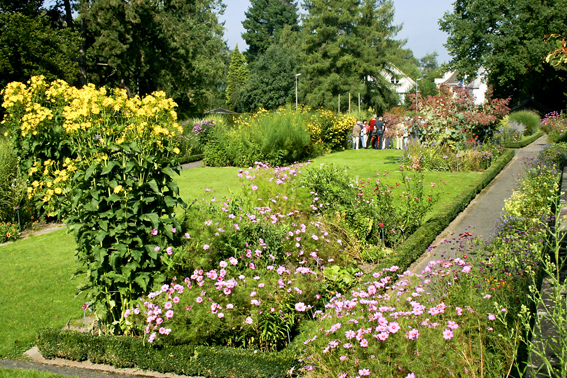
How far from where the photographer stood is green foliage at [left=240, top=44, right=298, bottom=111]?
191ft

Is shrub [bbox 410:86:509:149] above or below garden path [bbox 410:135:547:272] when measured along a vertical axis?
above

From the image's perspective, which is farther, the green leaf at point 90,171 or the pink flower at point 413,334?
the green leaf at point 90,171

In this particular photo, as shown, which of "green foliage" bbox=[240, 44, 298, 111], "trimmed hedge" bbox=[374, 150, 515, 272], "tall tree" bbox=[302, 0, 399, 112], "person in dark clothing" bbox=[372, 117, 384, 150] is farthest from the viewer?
"green foliage" bbox=[240, 44, 298, 111]

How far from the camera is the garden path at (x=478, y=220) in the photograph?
6.27m

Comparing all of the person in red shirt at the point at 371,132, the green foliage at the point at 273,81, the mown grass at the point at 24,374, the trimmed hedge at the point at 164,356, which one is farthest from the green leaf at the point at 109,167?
the green foliage at the point at 273,81

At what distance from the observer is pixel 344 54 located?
48062 millimetres

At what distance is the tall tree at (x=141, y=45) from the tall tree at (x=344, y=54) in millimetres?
17119

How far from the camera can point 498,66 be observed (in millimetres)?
34156

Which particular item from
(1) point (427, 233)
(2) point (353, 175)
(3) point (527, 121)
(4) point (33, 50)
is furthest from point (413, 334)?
(3) point (527, 121)

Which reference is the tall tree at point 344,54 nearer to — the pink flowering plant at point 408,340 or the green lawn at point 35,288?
the green lawn at point 35,288

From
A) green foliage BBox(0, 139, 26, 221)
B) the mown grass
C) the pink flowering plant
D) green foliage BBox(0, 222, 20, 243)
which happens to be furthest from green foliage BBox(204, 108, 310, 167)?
the pink flowering plant

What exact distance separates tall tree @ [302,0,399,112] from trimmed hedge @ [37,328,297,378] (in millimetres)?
45432

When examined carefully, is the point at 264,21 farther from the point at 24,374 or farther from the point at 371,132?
the point at 24,374

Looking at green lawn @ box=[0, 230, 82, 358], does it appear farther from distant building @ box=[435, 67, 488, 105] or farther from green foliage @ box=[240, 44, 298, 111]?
green foliage @ box=[240, 44, 298, 111]
